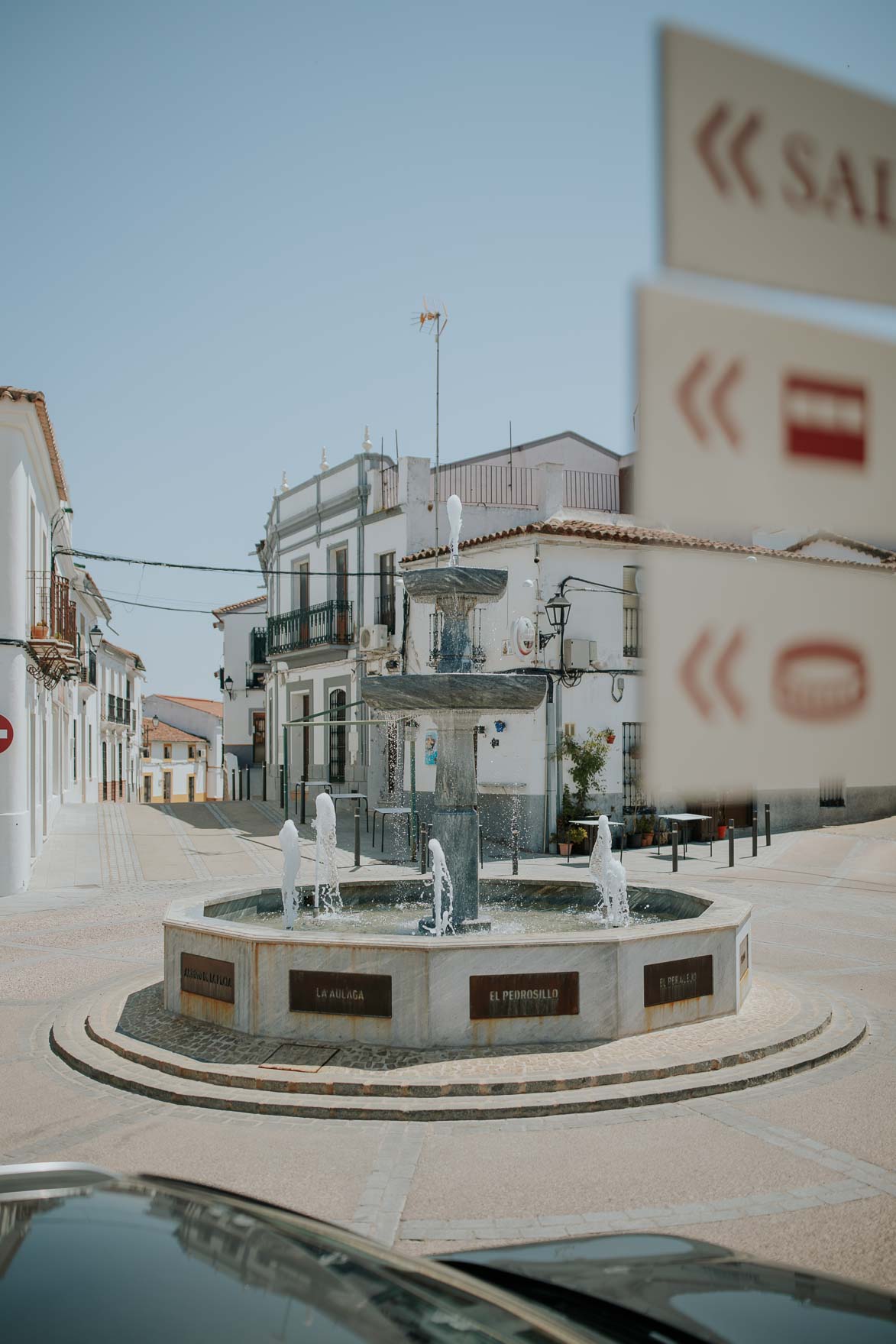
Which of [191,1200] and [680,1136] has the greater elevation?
[191,1200]

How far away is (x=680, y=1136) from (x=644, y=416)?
15.4 ft

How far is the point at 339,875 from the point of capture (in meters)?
15.6

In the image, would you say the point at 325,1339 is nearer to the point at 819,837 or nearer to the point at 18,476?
the point at 18,476

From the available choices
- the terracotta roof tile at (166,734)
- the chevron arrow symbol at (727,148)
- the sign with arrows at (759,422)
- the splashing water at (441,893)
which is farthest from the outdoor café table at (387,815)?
the terracotta roof tile at (166,734)

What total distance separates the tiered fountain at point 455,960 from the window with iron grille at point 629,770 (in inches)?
470

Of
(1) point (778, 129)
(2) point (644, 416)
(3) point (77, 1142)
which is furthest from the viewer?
(3) point (77, 1142)

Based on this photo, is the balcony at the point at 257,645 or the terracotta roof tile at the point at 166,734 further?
the terracotta roof tile at the point at 166,734

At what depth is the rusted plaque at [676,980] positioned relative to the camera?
6.91 meters

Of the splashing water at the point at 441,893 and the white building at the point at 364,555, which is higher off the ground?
the white building at the point at 364,555

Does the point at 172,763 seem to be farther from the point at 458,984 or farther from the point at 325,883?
the point at 458,984

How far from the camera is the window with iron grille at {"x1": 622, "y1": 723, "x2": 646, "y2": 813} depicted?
20797 millimetres

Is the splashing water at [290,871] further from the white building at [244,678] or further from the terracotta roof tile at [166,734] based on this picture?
the terracotta roof tile at [166,734]

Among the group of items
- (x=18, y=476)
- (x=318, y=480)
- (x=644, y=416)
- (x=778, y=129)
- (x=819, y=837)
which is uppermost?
(x=318, y=480)

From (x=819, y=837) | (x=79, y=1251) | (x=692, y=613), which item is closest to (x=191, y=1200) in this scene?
(x=79, y=1251)
